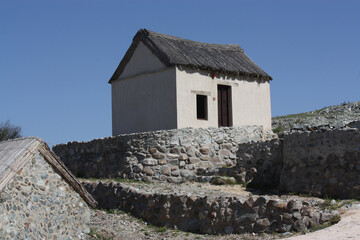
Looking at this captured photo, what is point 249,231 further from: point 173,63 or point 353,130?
point 173,63

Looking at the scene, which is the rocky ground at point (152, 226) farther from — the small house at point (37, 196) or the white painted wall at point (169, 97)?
the white painted wall at point (169, 97)

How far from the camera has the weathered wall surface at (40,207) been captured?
41.1 feet

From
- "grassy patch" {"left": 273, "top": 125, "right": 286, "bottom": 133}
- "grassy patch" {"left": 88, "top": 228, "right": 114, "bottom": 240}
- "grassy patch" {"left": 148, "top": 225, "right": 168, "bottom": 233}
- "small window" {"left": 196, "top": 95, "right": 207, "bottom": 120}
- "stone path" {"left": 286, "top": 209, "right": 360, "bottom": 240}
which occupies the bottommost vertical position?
"grassy patch" {"left": 88, "top": 228, "right": 114, "bottom": 240}

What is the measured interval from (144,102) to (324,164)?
9057 mm

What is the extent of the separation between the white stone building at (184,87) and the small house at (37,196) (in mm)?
7896

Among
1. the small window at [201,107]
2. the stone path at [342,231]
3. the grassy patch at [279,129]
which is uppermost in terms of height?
the small window at [201,107]

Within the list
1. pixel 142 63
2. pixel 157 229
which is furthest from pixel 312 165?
pixel 142 63

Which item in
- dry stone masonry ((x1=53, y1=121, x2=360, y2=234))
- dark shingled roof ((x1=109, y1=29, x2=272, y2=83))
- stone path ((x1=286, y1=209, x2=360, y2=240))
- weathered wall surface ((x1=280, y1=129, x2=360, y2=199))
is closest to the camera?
stone path ((x1=286, y1=209, x2=360, y2=240))

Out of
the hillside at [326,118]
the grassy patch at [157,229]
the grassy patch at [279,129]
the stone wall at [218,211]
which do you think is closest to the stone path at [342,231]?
the stone wall at [218,211]

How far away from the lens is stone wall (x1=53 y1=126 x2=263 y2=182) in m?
19.0

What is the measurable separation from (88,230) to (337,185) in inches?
273

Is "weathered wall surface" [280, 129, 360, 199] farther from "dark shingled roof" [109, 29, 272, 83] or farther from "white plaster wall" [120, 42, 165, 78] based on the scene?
"white plaster wall" [120, 42, 165, 78]

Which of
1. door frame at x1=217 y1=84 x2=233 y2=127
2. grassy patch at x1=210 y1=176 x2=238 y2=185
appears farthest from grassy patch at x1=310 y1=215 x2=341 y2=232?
door frame at x1=217 y1=84 x2=233 y2=127

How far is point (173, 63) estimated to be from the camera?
21375mm
